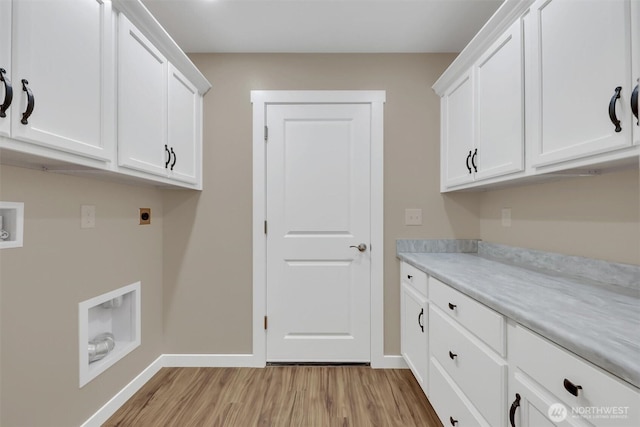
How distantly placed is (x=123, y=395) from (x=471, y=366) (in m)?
2.07

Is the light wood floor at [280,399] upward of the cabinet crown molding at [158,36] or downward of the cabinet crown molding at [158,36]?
downward

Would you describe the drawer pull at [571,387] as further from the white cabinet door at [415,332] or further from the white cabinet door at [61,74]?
the white cabinet door at [61,74]

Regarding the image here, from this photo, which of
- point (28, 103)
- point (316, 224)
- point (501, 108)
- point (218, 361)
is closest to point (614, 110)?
point (501, 108)

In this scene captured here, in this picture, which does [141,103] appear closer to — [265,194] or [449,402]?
[265,194]

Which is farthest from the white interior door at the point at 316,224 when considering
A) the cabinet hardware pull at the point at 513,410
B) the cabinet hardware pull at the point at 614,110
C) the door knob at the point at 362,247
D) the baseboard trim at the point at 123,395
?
the cabinet hardware pull at the point at 614,110

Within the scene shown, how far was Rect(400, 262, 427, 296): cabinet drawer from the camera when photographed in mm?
1772

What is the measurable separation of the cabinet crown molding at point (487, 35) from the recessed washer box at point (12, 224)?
2328mm

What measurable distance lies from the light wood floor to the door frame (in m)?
0.27

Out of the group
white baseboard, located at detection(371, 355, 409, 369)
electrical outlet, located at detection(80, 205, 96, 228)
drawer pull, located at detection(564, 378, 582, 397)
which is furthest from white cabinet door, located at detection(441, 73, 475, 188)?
electrical outlet, located at detection(80, 205, 96, 228)

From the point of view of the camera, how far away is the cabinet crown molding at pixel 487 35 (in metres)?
1.32

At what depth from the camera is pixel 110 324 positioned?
1879 mm

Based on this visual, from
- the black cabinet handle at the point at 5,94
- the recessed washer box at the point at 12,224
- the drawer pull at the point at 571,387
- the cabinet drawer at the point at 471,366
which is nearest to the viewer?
the drawer pull at the point at 571,387

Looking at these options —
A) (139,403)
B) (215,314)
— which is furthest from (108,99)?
(139,403)

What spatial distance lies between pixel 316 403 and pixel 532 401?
1.33 metres
